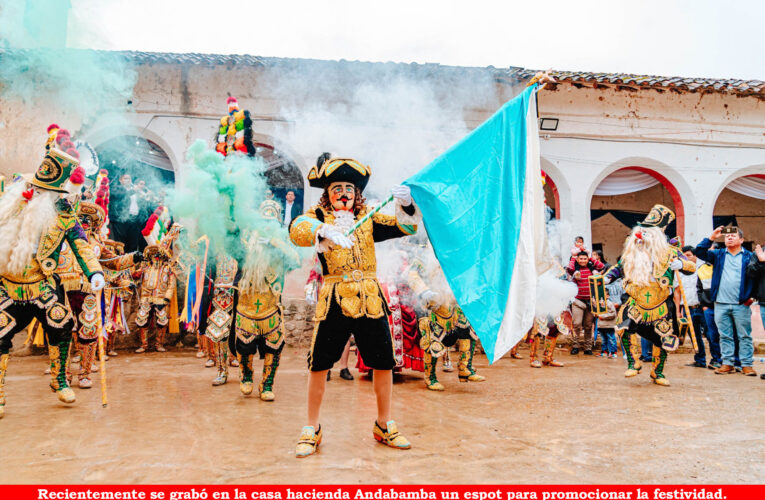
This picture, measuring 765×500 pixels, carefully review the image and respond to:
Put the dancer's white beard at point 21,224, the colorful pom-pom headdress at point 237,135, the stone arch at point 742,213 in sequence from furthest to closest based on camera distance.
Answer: the stone arch at point 742,213
the colorful pom-pom headdress at point 237,135
the dancer's white beard at point 21,224

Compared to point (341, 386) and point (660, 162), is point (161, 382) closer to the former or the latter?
point (341, 386)

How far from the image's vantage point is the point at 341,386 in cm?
608

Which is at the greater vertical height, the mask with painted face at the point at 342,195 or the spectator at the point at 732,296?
the mask with painted face at the point at 342,195

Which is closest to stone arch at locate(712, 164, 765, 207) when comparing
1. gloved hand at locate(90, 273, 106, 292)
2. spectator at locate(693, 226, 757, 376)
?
spectator at locate(693, 226, 757, 376)

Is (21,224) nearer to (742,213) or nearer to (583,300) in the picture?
(583,300)

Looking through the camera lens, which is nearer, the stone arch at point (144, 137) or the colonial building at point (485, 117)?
the colonial building at point (485, 117)

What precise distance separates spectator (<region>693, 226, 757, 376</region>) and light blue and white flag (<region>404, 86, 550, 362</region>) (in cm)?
457

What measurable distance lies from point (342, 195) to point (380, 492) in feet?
6.71

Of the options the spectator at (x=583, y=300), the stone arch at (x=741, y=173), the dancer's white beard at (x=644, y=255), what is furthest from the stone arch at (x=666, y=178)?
the dancer's white beard at (x=644, y=255)

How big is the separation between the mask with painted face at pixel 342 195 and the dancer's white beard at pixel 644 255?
4.21 meters

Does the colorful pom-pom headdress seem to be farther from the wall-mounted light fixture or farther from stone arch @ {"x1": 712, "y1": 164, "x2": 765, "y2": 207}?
stone arch @ {"x1": 712, "y1": 164, "x2": 765, "y2": 207}

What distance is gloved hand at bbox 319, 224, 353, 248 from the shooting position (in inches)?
131

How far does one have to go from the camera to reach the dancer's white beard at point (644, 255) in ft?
20.5

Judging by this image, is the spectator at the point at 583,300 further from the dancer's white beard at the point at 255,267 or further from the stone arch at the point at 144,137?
the stone arch at the point at 144,137
